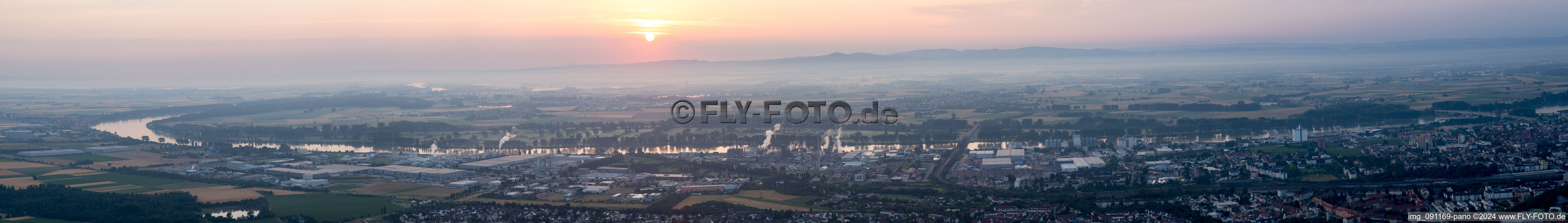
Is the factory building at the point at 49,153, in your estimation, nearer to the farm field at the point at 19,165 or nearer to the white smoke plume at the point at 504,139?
the farm field at the point at 19,165

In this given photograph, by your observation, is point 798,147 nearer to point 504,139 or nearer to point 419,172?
point 504,139

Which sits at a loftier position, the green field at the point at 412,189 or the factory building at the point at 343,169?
the factory building at the point at 343,169

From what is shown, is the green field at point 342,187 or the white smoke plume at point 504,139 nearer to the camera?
the green field at point 342,187

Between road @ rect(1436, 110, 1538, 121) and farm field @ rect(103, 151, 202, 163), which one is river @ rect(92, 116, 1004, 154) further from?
road @ rect(1436, 110, 1538, 121)

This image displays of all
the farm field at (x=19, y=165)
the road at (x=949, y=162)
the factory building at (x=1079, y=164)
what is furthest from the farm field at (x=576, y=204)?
the farm field at (x=19, y=165)

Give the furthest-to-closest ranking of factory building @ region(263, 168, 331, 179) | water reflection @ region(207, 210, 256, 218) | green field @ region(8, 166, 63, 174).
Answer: green field @ region(8, 166, 63, 174) → factory building @ region(263, 168, 331, 179) → water reflection @ region(207, 210, 256, 218)

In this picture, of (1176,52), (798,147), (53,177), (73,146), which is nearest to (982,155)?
(798,147)

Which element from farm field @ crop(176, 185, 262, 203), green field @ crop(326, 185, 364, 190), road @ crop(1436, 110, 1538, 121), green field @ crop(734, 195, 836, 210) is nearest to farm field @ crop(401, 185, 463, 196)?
green field @ crop(326, 185, 364, 190)
